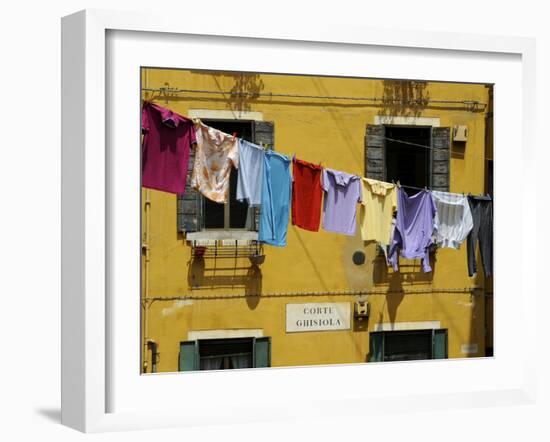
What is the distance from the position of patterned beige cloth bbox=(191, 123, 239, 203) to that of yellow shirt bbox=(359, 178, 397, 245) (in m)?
1.34

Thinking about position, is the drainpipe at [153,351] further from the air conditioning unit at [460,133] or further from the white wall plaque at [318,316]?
the air conditioning unit at [460,133]

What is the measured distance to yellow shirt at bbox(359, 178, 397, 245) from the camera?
845cm

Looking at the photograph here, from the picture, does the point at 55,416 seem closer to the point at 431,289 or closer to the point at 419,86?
the point at 431,289

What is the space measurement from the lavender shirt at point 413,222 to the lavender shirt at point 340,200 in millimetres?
457

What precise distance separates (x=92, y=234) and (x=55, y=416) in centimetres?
118

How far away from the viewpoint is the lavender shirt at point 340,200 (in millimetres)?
8141

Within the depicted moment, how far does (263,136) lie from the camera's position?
959 cm

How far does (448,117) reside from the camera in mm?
9703

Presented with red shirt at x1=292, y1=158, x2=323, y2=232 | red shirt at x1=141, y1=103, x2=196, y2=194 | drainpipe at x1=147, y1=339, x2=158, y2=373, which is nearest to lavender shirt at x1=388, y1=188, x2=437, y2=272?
red shirt at x1=292, y1=158, x2=323, y2=232

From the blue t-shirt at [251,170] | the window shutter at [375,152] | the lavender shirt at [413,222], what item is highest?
the window shutter at [375,152]

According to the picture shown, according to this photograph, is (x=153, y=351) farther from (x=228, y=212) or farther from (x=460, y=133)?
(x=460, y=133)

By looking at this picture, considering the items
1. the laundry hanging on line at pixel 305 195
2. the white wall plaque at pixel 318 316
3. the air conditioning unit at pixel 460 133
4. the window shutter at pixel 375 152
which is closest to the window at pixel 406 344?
the white wall plaque at pixel 318 316

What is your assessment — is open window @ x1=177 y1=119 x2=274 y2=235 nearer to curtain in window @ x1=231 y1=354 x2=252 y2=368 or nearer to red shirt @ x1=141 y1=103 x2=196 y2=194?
curtain in window @ x1=231 y1=354 x2=252 y2=368

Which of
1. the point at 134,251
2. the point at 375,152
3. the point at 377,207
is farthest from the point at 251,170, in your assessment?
the point at 375,152
